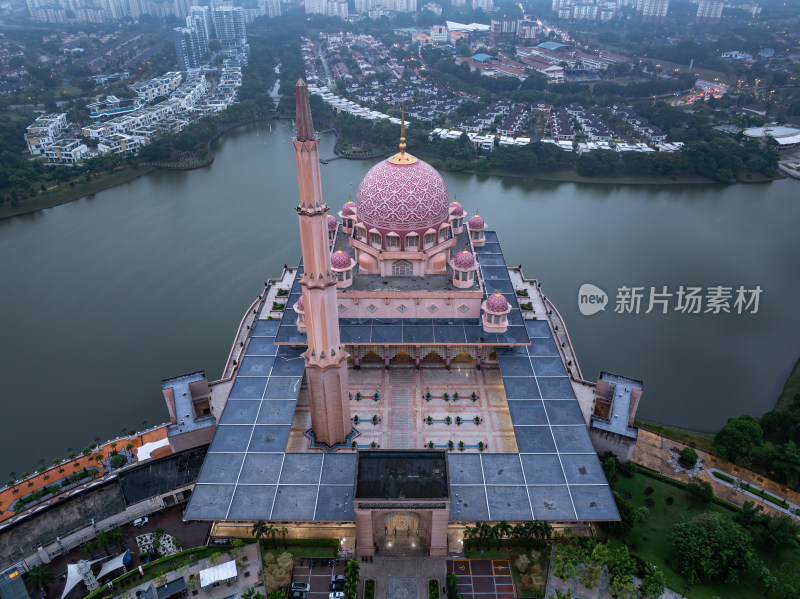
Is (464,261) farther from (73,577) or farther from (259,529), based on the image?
(73,577)

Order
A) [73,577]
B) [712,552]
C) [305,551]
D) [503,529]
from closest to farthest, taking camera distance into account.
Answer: [73,577] < [712,552] < [503,529] < [305,551]

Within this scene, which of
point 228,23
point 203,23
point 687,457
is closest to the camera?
point 687,457

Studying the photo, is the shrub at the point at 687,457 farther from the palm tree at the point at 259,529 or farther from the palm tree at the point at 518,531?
the palm tree at the point at 259,529

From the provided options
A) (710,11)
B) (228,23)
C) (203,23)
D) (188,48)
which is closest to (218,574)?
(188,48)

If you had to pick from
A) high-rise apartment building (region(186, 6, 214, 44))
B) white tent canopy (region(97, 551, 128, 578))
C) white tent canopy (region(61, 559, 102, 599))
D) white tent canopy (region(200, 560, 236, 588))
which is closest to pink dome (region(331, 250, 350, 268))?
white tent canopy (region(200, 560, 236, 588))

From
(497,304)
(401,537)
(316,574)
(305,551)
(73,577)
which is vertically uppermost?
(497,304)

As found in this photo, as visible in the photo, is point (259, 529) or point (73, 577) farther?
point (259, 529)

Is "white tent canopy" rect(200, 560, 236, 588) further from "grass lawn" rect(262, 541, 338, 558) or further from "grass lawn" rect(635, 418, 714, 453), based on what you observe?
"grass lawn" rect(635, 418, 714, 453)

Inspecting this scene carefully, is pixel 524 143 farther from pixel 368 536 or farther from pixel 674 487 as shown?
pixel 368 536
